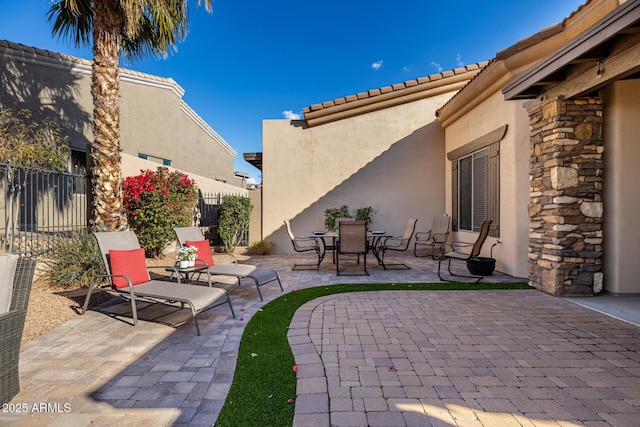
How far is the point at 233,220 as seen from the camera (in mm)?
9641

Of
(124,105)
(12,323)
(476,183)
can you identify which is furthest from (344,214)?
(124,105)

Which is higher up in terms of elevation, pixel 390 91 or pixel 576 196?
pixel 390 91

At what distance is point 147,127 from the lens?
13367 mm

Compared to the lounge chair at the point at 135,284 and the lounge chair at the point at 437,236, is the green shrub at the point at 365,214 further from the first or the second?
the lounge chair at the point at 135,284

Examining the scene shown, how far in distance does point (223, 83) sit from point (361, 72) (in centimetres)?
639

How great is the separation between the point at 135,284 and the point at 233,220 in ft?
18.5

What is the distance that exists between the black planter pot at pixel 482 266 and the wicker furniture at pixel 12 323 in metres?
6.44

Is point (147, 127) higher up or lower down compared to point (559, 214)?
higher up

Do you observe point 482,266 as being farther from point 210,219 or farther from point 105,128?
point 210,219

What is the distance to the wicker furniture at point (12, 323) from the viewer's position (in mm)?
2012

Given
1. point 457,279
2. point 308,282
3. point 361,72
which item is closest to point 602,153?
point 457,279

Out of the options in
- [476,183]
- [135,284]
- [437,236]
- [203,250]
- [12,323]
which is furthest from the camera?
[437,236]

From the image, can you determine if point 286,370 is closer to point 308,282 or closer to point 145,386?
point 145,386

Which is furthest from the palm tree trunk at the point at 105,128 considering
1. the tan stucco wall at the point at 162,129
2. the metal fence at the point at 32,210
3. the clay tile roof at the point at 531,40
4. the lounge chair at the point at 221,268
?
the clay tile roof at the point at 531,40
